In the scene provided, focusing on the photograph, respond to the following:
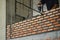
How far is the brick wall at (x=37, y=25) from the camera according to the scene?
460 cm

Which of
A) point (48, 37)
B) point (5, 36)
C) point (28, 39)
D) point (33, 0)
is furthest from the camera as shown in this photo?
point (33, 0)

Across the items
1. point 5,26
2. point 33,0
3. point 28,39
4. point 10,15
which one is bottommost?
point 28,39

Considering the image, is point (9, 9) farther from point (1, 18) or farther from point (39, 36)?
point (39, 36)

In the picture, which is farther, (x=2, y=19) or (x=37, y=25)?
(x=2, y=19)

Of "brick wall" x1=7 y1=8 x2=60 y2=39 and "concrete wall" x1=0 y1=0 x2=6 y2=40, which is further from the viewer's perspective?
"concrete wall" x1=0 y1=0 x2=6 y2=40

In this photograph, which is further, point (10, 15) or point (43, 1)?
point (10, 15)

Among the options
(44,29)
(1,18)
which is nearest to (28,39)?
(44,29)

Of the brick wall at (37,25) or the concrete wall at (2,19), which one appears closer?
the brick wall at (37,25)

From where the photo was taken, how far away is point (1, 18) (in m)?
6.38

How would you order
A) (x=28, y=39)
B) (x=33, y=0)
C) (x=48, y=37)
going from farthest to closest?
1. (x=33, y=0)
2. (x=28, y=39)
3. (x=48, y=37)

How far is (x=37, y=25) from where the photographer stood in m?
5.06

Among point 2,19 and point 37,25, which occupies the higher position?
point 2,19

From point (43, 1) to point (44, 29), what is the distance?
106cm

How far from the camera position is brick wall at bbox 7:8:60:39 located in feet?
15.1
